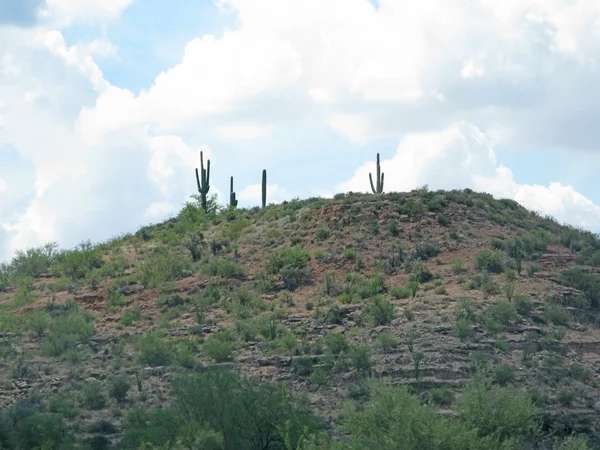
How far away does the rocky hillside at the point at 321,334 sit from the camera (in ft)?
97.8

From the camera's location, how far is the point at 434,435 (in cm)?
2480

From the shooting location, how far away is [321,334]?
133 ft

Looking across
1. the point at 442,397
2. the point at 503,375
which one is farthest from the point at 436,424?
the point at 503,375

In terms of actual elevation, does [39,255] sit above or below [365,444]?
above

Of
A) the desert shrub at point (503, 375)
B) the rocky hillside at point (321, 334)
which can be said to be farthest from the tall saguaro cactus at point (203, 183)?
the desert shrub at point (503, 375)

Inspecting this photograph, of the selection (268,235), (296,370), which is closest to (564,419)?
(296,370)

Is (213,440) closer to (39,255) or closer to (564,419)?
(564,419)

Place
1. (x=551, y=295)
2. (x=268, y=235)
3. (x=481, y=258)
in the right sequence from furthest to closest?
(x=268, y=235)
(x=481, y=258)
(x=551, y=295)

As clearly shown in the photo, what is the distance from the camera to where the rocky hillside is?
29.8 meters

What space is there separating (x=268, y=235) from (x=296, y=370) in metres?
15.9

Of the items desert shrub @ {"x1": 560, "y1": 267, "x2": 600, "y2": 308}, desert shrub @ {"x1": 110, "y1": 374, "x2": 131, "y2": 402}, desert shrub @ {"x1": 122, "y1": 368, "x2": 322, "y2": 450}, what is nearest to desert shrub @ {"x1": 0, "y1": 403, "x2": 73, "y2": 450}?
desert shrub @ {"x1": 122, "y1": 368, "x2": 322, "y2": 450}

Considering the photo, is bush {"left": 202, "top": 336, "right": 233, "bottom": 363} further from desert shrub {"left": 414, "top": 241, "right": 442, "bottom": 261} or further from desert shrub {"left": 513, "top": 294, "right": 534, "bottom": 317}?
desert shrub {"left": 414, "top": 241, "right": 442, "bottom": 261}

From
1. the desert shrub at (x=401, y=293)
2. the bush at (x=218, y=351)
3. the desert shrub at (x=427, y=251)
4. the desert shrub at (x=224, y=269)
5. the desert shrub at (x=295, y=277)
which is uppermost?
the desert shrub at (x=427, y=251)

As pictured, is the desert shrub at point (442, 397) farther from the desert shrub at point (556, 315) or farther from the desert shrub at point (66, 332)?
the desert shrub at point (66, 332)
